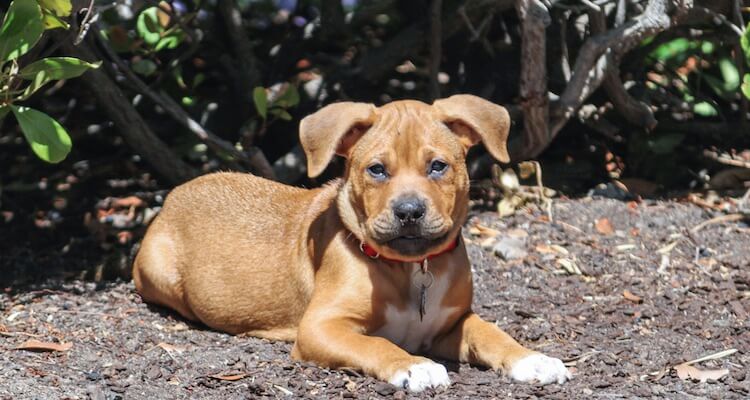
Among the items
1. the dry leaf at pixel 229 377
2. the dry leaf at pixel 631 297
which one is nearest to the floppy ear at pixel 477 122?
the dry leaf at pixel 631 297

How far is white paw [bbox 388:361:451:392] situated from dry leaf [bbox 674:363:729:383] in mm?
1137

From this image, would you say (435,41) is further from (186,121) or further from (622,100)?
(186,121)

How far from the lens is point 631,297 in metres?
6.90

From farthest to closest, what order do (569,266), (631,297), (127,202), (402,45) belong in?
(127,202)
(402,45)
(569,266)
(631,297)

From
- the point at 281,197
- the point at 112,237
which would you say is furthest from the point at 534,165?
the point at 112,237

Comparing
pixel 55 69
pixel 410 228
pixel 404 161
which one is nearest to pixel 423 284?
pixel 410 228

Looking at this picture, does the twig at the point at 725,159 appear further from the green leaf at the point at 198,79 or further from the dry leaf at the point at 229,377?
the dry leaf at the point at 229,377

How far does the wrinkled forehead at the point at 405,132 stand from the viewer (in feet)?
18.8

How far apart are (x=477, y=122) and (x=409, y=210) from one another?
72 centimetres

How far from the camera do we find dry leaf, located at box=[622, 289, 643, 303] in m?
6.85

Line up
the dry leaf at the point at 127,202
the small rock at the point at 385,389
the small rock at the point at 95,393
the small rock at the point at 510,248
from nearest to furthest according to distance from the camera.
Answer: the small rock at the point at 95,393 → the small rock at the point at 385,389 → the small rock at the point at 510,248 → the dry leaf at the point at 127,202

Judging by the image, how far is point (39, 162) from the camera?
9.04 meters

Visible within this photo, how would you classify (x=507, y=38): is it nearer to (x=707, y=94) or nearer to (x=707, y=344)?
(x=707, y=94)

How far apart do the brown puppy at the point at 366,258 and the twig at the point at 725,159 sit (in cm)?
337
